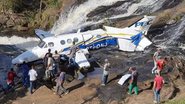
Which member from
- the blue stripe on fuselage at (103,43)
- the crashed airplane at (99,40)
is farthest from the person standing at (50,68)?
the blue stripe on fuselage at (103,43)

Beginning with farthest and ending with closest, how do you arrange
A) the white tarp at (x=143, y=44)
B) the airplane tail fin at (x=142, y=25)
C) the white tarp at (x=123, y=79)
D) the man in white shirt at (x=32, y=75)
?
the airplane tail fin at (x=142, y=25), the white tarp at (x=143, y=44), the man in white shirt at (x=32, y=75), the white tarp at (x=123, y=79)

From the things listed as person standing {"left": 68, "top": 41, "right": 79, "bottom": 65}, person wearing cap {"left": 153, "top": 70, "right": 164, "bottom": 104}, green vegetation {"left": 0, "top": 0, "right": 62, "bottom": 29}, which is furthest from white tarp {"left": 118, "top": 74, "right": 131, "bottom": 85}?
green vegetation {"left": 0, "top": 0, "right": 62, "bottom": 29}

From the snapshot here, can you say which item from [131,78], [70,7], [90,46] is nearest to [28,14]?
[70,7]

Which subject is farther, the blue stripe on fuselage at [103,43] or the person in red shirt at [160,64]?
the blue stripe on fuselage at [103,43]

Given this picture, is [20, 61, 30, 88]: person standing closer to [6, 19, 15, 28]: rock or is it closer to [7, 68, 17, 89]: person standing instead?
[7, 68, 17, 89]: person standing

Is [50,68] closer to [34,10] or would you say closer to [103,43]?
[103,43]

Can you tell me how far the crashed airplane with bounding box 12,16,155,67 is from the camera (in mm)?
32688

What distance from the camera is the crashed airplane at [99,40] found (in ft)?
107

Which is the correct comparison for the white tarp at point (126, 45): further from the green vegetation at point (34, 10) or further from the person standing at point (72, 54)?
the green vegetation at point (34, 10)

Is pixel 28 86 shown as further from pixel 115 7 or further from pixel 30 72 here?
pixel 115 7

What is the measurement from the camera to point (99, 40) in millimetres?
33875

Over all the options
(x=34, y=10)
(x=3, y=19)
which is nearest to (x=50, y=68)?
(x=3, y=19)

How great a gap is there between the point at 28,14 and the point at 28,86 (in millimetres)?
19892

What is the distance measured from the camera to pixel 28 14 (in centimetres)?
4697
